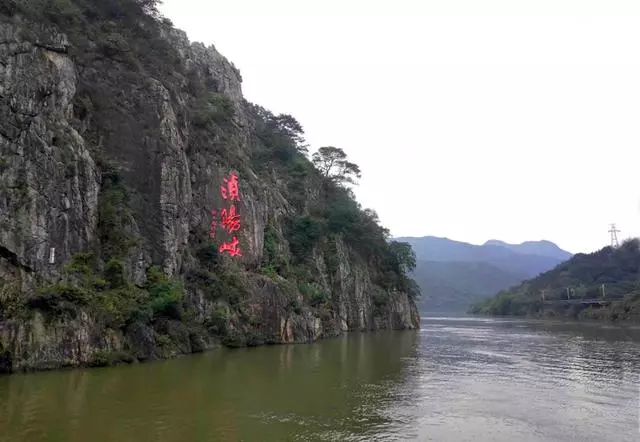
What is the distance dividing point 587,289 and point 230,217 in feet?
243

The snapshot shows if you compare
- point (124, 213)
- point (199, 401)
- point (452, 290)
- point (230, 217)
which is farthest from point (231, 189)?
point (452, 290)

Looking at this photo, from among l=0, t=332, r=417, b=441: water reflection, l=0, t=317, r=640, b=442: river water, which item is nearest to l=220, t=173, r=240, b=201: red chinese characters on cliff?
l=0, t=317, r=640, b=442: river water

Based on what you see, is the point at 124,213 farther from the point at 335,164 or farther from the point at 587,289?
the point at 587,289

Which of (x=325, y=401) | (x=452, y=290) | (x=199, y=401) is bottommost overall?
(x=325, y=401)

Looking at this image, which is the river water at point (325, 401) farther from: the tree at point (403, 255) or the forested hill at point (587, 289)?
the forested hill at point (587, 289)

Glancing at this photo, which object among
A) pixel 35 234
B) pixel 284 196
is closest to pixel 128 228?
pixel 35 234

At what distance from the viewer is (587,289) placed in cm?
8662

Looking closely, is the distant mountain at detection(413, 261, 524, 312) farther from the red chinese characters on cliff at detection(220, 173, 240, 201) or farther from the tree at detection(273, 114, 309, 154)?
the red chinese characters on cliff at detection(220, 173, 240, 201)

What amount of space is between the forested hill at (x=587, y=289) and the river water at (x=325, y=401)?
5822 centimetres

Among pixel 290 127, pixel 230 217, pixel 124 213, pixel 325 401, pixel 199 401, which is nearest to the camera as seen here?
pixel 199 401

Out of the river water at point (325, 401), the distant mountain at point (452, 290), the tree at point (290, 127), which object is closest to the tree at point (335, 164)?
the tree at point (290, 127)

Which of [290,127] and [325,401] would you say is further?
[290,127]

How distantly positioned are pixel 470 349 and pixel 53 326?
2226 cm

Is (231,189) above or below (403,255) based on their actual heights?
above
